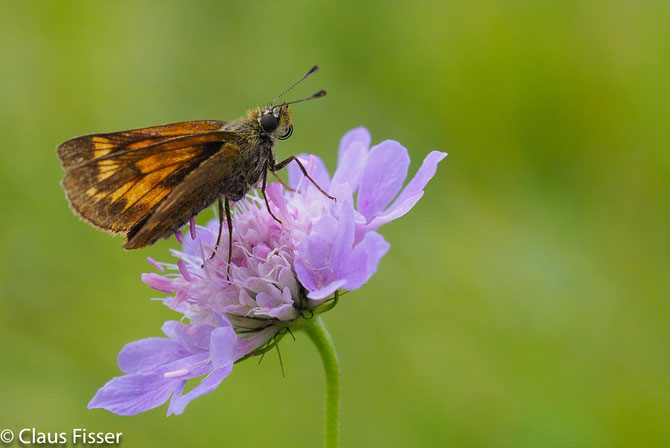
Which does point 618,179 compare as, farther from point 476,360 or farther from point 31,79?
point 31,79

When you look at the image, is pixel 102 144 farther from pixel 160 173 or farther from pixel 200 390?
pixel 200 390

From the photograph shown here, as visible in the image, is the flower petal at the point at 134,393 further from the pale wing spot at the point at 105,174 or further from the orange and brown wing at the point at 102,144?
the orange and brown wing at the point at 102,144

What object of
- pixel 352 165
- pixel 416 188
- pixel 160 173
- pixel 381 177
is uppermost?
pixel 160 173

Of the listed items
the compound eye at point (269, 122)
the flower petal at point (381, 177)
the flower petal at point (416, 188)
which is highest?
the compound eye at point (269, 122)

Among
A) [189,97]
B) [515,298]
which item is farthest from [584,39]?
[189,97]

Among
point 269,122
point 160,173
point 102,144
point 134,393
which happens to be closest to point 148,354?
point 134,393

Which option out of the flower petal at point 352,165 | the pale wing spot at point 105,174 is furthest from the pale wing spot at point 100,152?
the flower petal at point 352,165

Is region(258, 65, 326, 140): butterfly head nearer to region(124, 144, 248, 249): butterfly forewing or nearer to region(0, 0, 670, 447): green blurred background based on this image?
region(124, 144, 248, 249): butterfly forewing
